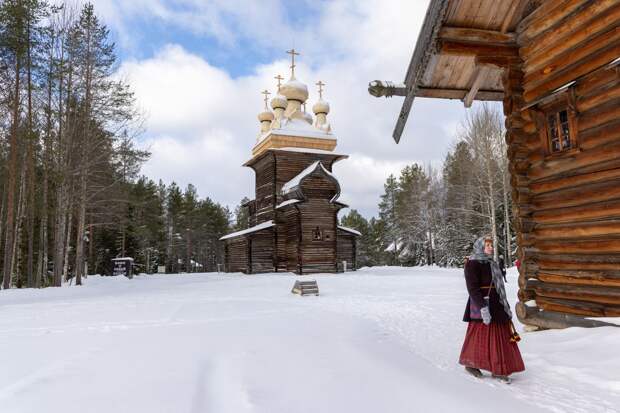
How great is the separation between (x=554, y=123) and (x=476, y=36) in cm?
205

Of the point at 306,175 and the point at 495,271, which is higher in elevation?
the point at 306,175

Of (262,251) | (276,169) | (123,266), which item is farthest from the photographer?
(123,266)

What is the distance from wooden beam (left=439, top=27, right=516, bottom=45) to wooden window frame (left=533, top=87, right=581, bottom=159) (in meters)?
1.46

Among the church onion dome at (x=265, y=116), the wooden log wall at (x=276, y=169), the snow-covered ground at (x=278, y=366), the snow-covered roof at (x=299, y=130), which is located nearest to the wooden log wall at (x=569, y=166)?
the snow-covered ground at (x=278, y=366)

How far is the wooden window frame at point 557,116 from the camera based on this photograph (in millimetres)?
6230

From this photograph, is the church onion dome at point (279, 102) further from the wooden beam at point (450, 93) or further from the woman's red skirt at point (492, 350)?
the woman's red skirt at point (492, 350)

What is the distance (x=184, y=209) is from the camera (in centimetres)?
5350

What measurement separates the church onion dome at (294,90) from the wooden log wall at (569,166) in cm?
2432

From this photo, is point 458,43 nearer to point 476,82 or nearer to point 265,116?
point 476,82

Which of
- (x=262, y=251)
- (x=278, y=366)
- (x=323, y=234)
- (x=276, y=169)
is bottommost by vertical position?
(x=278, y=366)

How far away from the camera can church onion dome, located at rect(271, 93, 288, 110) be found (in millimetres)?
30500

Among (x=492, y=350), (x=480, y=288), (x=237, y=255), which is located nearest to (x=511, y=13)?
(x=480, y=288)

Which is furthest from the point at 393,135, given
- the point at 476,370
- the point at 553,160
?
the point at 476,370

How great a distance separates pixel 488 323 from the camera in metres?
4.54
